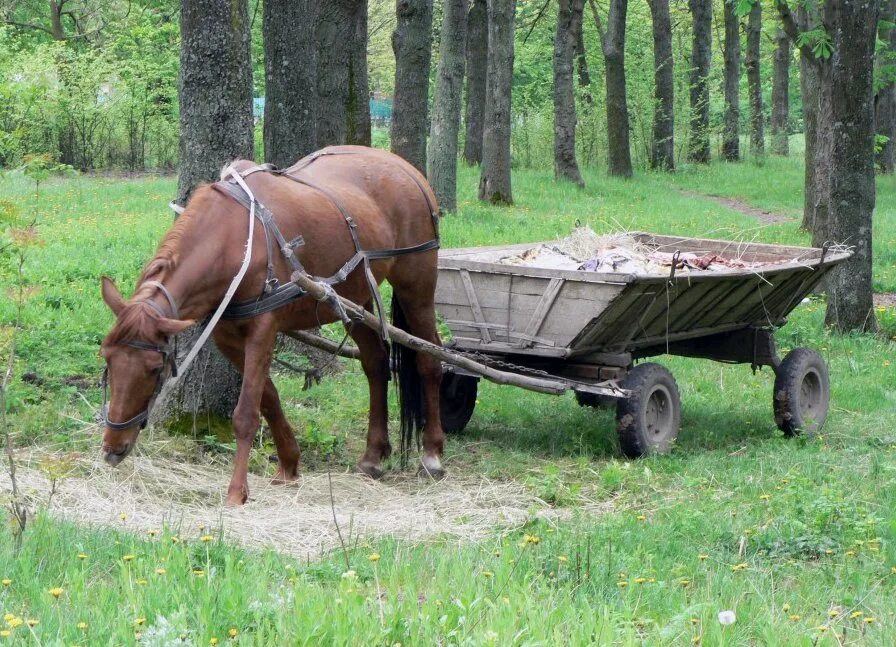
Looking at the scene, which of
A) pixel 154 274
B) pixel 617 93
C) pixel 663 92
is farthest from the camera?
pixel 663 92

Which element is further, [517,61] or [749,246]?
[517,61]

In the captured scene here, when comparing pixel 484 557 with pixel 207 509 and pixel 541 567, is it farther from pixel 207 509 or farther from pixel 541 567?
pixel 207 509

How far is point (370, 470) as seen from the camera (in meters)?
6.99

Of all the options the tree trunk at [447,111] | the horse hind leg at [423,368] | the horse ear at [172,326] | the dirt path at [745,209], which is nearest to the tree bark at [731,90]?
the dirt path at [745,209]

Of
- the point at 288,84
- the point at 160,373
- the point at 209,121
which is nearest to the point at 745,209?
the point at 288,84

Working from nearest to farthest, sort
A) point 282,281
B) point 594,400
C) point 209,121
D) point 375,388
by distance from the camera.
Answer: point 282,281 < point 209,121 < point 375,388 < point 594,400

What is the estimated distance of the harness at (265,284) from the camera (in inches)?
210

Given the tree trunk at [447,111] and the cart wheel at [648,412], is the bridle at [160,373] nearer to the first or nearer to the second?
the cart wheel at [648,412]

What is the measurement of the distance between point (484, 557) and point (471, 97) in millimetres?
22755

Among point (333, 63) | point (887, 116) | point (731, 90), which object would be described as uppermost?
point (731, 90)

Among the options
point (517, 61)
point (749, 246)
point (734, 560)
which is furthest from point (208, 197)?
point (517, 61)

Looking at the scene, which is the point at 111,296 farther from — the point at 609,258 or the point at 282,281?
the point at 609,258

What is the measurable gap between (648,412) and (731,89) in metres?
27.0

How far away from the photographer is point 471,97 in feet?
86.6
